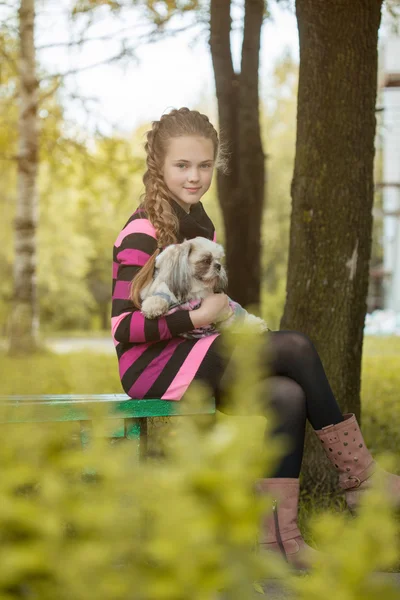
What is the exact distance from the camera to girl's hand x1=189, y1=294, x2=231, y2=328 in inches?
128

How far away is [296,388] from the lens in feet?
10.3

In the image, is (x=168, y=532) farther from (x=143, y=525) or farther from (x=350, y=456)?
(x=350, y=456)

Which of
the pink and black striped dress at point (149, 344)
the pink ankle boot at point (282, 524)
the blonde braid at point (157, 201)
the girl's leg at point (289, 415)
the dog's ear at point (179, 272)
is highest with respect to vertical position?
the blonde braid at point (157, 201)

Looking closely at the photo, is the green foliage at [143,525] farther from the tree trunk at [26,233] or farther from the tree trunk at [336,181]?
Answer: the tree trunk at [26,233]

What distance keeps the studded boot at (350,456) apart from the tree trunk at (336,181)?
1198mm

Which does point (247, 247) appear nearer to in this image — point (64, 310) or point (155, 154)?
point (155, 154)

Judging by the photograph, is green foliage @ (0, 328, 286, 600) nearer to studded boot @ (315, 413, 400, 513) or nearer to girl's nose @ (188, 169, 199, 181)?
studded boot @ (315, 413, 400, 513)

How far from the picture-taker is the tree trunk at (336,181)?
4.49 meters

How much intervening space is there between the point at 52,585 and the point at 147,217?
254 centimetres

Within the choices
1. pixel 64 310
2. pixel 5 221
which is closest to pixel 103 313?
pixel 64 310

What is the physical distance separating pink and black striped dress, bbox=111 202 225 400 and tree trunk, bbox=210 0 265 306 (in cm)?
546

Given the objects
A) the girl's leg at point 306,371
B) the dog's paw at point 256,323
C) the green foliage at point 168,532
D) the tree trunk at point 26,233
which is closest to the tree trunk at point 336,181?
the dog's paw at point 256,323

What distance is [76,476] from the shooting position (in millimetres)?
1224

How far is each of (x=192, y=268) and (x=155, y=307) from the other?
0.25 m
